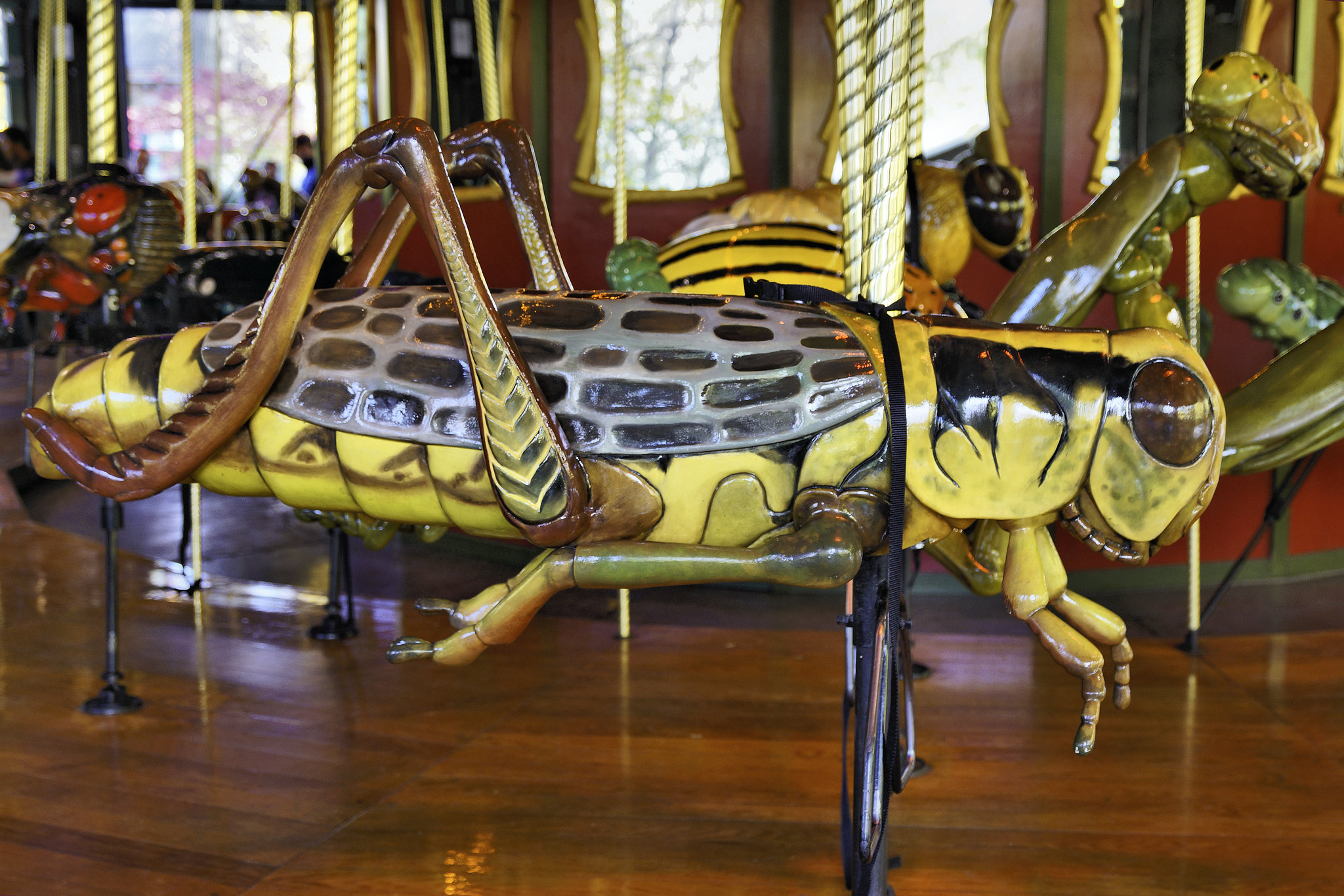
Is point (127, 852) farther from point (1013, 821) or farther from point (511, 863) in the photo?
point (1013, 821)

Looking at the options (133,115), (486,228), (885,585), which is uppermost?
(133,115)

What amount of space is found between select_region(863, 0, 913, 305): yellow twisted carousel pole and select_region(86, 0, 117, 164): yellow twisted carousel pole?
2.30ft

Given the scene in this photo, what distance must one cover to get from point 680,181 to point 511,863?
251 centimetres

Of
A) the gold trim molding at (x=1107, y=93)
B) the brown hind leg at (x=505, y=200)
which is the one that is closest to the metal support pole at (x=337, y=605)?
the brown hind leg at (x=505, y=200)

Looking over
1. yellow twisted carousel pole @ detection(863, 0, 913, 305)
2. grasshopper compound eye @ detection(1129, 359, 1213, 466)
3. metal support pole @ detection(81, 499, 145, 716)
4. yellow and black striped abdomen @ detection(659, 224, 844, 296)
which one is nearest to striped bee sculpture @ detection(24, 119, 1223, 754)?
grasshopper compound eye @ detection(1129, 359, 1213, 466)

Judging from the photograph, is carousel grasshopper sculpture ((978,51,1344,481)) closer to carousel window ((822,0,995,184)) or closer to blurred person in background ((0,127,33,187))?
carousel window ((822,0,995,184))

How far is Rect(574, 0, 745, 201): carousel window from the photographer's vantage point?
3271 mm

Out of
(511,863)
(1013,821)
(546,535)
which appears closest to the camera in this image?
(546,535)

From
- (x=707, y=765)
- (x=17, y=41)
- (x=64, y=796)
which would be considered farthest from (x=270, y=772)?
(x=17, y=41)

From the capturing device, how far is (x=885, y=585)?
2.92 feet

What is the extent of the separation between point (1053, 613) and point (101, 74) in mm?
1079

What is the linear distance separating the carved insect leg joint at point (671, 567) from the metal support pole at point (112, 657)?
1214mm

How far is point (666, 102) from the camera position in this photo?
335 cm

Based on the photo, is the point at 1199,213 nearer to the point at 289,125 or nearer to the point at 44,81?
the point at 289,125
